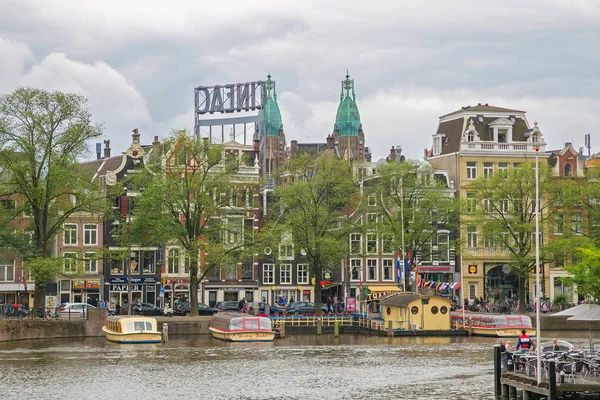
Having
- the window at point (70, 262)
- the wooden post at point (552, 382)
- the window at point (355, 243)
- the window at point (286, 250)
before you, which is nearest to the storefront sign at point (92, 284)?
the window at point (286, 250)

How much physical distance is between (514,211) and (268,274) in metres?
30.8

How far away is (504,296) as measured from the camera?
12544 centimetres

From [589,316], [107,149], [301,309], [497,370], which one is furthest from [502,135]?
[497,370]

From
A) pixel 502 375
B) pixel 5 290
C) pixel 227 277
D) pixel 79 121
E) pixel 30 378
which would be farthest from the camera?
pixel 227 277

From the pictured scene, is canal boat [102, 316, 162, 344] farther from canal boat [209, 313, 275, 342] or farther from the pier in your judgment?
the pier

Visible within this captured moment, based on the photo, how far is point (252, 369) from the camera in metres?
65.8

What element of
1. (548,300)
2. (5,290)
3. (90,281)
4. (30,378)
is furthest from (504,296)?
(30,378)

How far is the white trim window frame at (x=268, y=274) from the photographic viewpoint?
12550cm

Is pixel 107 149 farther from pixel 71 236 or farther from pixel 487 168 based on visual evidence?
pixel 487 168

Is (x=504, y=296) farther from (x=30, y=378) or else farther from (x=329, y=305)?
(x=30, y=378)

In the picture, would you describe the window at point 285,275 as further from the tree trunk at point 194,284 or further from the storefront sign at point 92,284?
the tree trunk at point 194,284

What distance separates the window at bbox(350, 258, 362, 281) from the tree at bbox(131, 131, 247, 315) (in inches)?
1082

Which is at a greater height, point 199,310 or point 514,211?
point 514,211

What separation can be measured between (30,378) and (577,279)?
3624 centimetres
